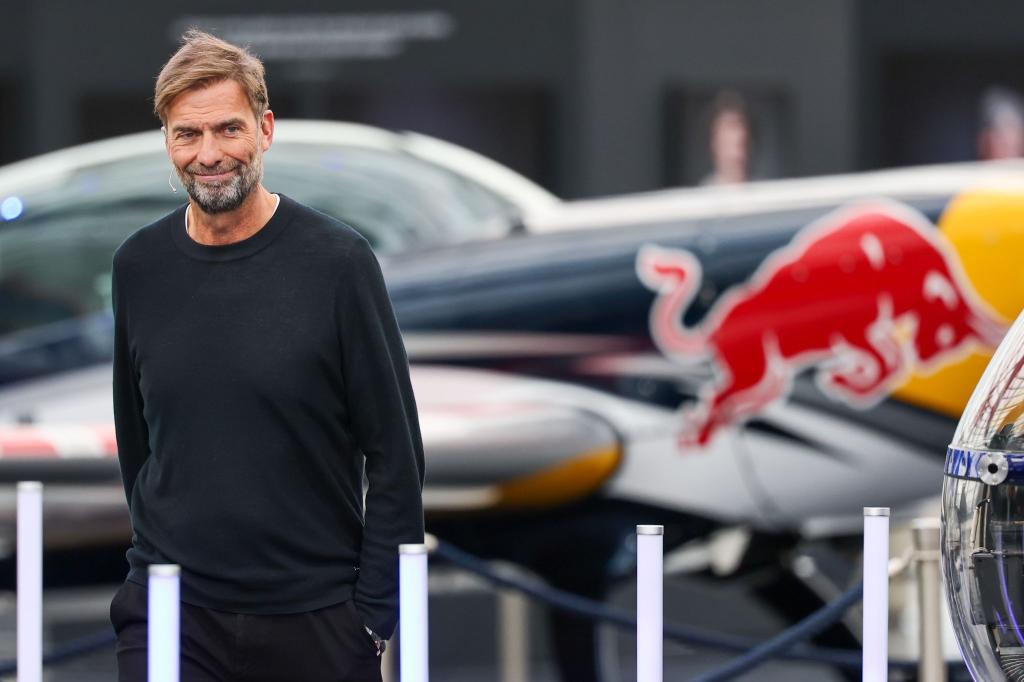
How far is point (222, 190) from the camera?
2.40m

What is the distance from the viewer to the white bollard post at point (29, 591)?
254cm

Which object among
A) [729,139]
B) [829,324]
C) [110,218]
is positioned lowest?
[829,324]

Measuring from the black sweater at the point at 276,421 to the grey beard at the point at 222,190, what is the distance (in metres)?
0.07

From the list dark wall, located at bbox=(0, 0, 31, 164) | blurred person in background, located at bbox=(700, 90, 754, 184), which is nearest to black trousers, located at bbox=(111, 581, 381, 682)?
blurred person in background, located at bbox=(700, 90, 754, 184)

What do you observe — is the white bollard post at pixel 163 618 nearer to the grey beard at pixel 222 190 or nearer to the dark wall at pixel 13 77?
the grey beard at pixel 222 190

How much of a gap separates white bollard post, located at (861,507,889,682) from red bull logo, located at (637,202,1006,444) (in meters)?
2.58

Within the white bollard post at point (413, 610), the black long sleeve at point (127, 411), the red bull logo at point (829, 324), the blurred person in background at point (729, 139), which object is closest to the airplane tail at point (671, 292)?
the red bull logo at point (829, 324)

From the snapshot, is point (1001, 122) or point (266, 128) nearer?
point (266, 128)

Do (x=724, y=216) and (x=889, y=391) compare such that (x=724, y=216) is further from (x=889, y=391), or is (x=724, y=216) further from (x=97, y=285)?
(x=97, y=285)

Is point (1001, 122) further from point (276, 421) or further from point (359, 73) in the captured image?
point (276, 421)

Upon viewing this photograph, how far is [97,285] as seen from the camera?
207 inches

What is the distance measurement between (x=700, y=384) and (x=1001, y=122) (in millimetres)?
3754

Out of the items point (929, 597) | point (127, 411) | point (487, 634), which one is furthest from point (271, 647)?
point (487, 634)

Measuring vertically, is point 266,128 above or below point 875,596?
above
